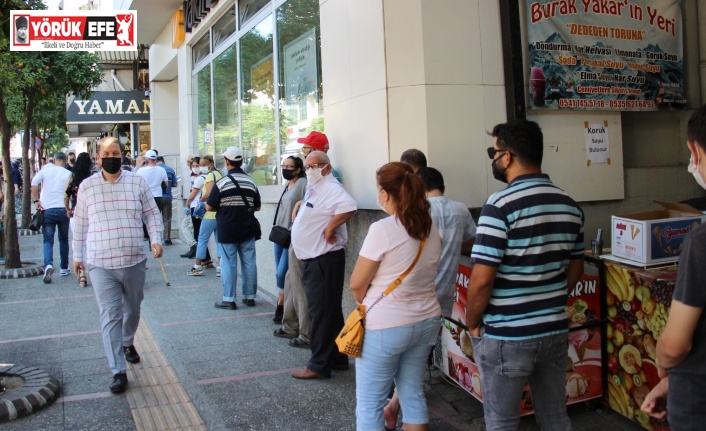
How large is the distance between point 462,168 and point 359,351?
2.41 meters

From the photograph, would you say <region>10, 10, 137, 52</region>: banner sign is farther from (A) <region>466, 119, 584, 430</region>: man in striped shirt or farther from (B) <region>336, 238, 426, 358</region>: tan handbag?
(A) <region>466, 119, 584, 430</region>: man in striped shirt

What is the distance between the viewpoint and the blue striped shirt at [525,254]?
272 centimetres

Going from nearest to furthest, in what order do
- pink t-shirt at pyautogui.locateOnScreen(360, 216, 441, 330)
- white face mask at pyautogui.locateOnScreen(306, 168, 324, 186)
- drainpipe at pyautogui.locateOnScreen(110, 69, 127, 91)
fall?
pink t-shirt at pyautogui.locateOnScreen(360, 216, 441, 330), white face mask at pyautogui.locateOnScreen(306, 168, 324, 186), drainpipe at pyautogui.locateOnScreen(110, 69, 127, 91)

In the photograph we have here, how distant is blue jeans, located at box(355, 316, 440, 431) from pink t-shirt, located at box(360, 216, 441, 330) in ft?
0.18

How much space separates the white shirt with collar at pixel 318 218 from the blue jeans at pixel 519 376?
2252mm

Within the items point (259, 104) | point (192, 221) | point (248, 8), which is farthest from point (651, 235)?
point (192, 221)

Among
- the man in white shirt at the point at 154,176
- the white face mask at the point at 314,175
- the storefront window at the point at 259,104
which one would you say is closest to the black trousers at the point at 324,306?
the white face mask at the point at 314,175

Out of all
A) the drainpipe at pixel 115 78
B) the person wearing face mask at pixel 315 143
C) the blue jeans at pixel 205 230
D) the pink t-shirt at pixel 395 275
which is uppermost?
the drainpipe at pixel 115 78

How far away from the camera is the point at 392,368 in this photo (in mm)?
3209

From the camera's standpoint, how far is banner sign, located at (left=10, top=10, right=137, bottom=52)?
9.04 meters

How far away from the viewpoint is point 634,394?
389 cm

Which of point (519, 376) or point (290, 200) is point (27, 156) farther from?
point (519, 376)

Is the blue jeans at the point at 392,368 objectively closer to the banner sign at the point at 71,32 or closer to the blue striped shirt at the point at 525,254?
the blue striped shirt at the point at 525,254

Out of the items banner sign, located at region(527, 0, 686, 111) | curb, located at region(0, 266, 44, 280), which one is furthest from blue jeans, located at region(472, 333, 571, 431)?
curb, located at region(0, 266, 44, 280)
